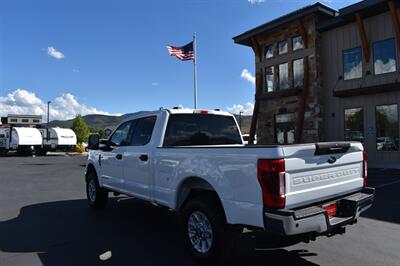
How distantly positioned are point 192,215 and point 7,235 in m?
3.44

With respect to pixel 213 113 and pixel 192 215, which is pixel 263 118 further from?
pixel 192 215

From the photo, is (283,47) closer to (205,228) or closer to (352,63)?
(352,63)

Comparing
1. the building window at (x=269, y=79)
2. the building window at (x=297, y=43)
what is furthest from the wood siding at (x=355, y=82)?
the building window at (x=269, y=79)

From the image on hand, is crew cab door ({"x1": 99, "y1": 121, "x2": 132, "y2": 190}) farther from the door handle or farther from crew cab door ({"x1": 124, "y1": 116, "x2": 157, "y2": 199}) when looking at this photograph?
the door handle

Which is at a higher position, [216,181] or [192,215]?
[216,181]

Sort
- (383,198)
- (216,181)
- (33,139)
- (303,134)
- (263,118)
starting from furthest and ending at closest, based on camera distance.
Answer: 1. (33,139)
2. (263,118)
3. (303,134)
4. (383,198)
5. (216,181)

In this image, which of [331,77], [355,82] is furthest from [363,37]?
[331,77]

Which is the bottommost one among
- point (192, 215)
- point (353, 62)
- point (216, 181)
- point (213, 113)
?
point (192, 215)

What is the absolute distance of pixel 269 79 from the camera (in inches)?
933

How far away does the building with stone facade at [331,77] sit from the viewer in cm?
1747

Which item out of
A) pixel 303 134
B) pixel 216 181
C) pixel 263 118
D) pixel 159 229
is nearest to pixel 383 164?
pixel 303 134

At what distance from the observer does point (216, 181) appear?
13.8 feet

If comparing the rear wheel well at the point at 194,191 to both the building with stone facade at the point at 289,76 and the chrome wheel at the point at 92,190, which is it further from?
the building with stone facade at the point at 289,76

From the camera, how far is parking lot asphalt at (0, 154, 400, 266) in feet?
15.4
